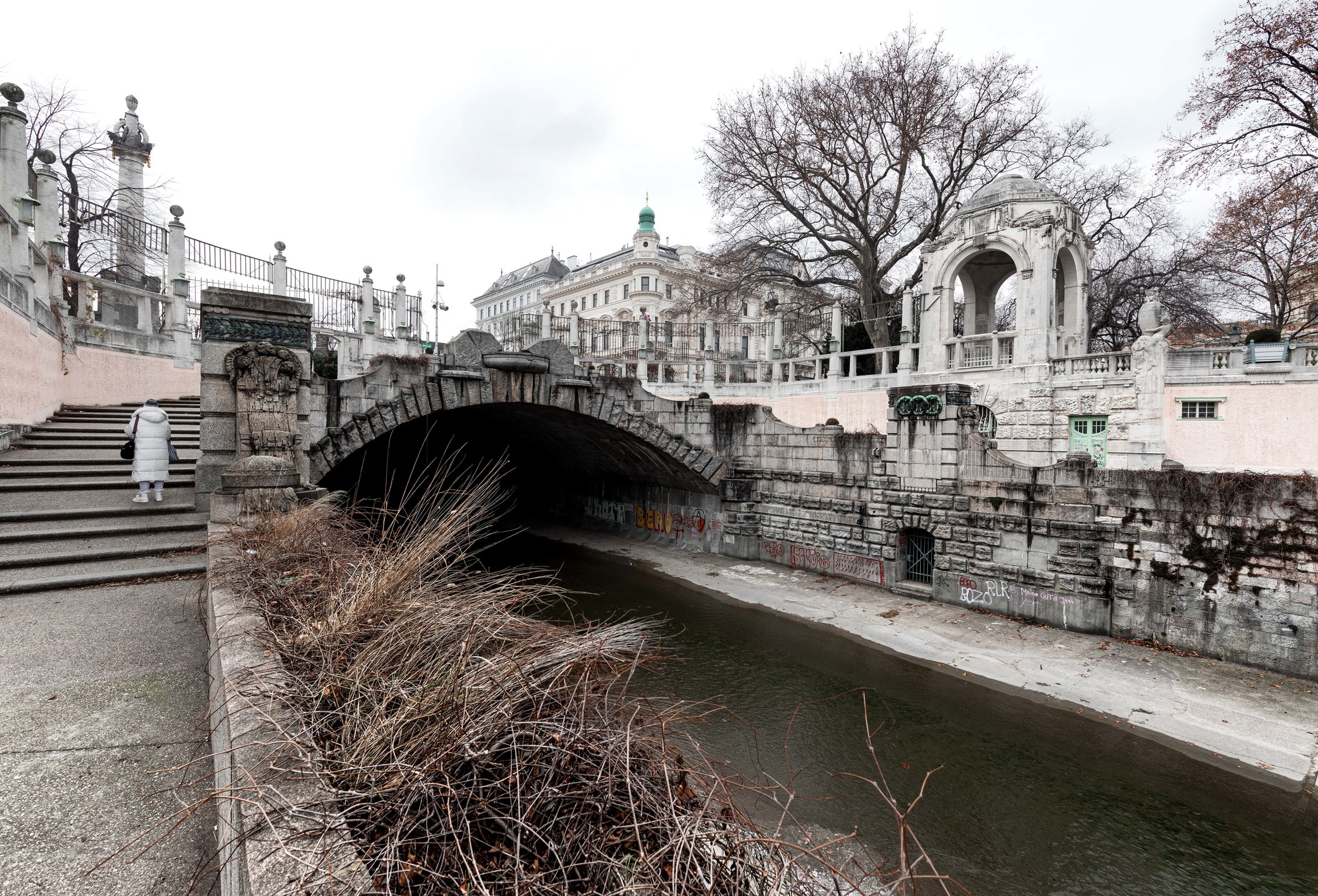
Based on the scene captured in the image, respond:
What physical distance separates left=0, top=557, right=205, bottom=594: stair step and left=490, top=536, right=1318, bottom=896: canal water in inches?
145

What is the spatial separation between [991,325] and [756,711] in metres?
18.0

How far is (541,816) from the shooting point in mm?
2016

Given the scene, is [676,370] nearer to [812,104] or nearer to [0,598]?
[812,104]

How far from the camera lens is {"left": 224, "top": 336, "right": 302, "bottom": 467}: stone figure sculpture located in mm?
6876

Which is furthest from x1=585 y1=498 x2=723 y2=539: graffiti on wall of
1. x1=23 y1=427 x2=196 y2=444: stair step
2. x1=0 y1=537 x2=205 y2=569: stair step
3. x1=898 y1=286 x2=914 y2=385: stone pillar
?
x1=23 y1=427 x2=196 y2=444: stair step

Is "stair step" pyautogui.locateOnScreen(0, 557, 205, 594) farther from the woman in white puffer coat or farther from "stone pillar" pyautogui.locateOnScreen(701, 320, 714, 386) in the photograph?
"stone pillar" pyautogui.locateOnScreen(701, 320, 714, 386)

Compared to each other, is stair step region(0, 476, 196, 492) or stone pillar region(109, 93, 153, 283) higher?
stone pillar region(109, 93, 153, 283)

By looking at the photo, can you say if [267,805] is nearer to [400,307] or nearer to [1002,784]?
[1002,784]

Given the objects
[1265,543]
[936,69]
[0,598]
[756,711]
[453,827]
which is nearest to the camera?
[453,827]

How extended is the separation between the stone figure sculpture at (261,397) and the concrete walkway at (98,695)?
43.2 inches

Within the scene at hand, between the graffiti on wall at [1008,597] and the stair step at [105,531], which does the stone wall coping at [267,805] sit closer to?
the stair step at [105,531]

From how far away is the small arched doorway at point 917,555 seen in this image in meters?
11.1

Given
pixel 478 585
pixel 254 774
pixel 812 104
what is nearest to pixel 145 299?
pixel 478 585

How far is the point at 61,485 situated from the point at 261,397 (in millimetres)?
3321
